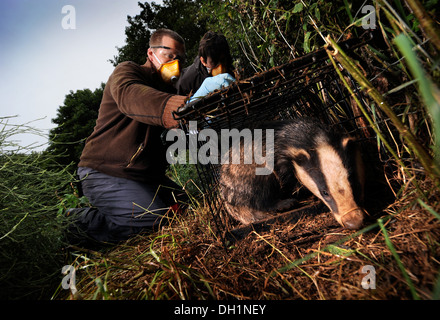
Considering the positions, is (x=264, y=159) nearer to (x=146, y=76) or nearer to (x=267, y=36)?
(x=267, y=36)

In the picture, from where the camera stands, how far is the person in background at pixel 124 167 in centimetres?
250

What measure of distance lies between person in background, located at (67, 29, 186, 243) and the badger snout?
63.5 inches

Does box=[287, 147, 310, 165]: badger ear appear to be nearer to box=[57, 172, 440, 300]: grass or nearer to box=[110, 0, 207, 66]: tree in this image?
box=[57, 172, 440, 300]: grass

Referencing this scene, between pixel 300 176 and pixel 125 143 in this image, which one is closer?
pixel 300 176

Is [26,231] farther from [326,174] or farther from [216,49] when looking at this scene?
[216,49]

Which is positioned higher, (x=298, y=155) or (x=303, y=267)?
(x=298, y=155)

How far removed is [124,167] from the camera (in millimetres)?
2645

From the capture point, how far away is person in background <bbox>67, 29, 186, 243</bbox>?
98.5 inches

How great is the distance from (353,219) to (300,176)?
0.52 metres

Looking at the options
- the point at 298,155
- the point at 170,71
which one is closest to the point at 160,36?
the point at 170,71

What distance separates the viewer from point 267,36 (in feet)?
6.73

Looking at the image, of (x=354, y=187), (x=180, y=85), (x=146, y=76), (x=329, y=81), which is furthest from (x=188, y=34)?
(x=354, y=187)

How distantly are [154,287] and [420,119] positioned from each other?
1653mm
